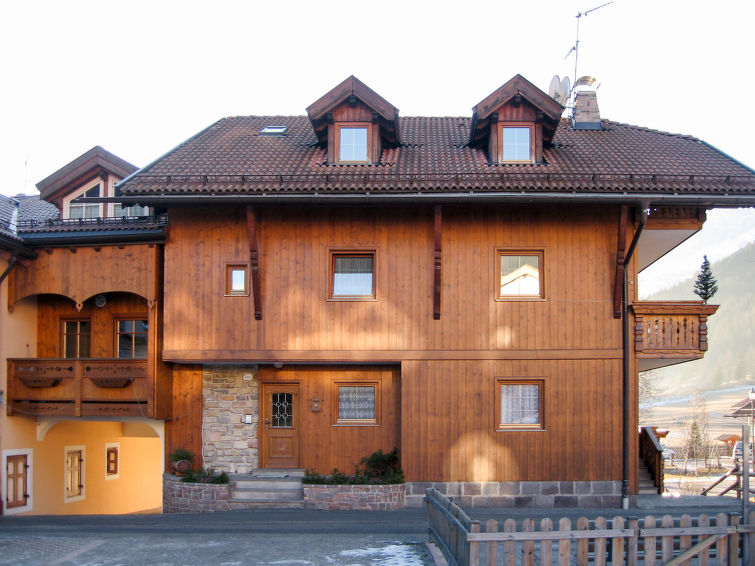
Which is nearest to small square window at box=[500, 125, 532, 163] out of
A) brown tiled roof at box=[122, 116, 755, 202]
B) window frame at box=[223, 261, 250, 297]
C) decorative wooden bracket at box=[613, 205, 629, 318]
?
brown tiled roof at box=[122, 116, 755, 202]

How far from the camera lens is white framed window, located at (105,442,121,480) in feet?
68.3

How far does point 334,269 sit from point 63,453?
915cm

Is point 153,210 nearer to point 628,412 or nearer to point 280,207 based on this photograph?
point 280,207

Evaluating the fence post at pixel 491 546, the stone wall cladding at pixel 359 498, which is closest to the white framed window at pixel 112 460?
the stone wall cladding at pixel 359 498

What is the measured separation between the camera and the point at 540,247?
15.4 meters

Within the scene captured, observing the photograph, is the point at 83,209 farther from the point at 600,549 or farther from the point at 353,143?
the point at 600,549

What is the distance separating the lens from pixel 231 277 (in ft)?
51.4

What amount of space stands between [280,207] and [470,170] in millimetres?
4160

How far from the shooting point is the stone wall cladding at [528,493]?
1485 centimetres

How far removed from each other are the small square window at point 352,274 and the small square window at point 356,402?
2.08 m

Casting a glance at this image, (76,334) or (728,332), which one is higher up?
(76,334)

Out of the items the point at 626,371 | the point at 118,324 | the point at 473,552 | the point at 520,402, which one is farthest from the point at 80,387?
the point at 626,371

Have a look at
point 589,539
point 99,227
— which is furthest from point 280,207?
point 589,539

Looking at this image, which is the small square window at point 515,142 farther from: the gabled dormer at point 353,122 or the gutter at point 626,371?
the gutter at point 626,371
